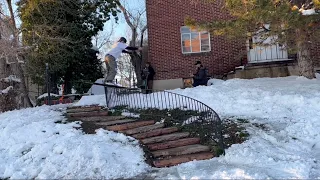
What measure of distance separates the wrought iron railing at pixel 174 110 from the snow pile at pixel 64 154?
1.50m

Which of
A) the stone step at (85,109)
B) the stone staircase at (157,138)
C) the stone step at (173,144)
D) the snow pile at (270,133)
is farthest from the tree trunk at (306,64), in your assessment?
the stone step at (85,109)

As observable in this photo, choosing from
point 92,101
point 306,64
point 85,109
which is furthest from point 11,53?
point 306,64

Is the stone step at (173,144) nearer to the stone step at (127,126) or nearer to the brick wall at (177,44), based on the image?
the stone step at (127,126)

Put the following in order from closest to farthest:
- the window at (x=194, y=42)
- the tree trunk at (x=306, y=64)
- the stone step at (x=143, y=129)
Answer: the stone step at (x=143, y=129) < the tree trunk at (x=306, y=64) < the window at (x=194, y=42)

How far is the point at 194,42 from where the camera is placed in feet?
55.1

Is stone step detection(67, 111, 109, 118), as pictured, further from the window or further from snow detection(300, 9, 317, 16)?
the window

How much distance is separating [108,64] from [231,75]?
283 inches

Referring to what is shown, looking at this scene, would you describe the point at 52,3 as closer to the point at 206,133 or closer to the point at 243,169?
the point at 206,133

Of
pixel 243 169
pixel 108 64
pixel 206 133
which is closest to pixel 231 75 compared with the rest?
pixel 108 64

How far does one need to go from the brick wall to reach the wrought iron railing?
18.1 feet

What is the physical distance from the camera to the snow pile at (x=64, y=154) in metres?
5.55

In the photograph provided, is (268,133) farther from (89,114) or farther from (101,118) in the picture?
(89,114)

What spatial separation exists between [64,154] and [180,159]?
211cm

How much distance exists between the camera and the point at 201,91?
11266 millimetres
